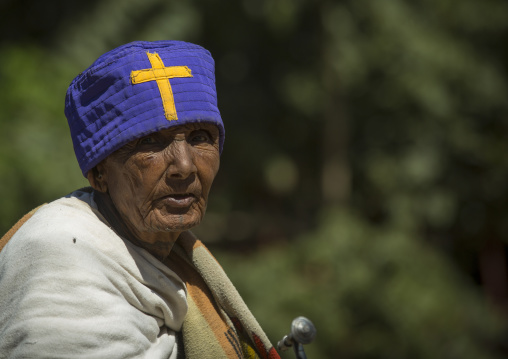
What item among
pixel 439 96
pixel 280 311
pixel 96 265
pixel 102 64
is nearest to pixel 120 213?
pixel 96 265

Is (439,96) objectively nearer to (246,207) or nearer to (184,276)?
(246,207)

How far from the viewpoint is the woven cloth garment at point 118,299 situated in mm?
1361

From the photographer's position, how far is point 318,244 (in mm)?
6535

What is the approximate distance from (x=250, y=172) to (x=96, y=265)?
21.5ft

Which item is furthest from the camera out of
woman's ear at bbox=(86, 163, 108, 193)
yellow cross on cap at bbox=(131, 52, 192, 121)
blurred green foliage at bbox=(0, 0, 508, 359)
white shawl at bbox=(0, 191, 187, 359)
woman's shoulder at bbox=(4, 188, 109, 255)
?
blurred green foliage at bbox=(0, 0, 508, 359)

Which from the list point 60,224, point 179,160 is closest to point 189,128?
point 179,160

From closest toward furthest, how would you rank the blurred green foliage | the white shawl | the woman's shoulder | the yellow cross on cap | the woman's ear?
the white shawl < the woman's shoulder < the yellow cross on cap < the woman's ear < the blurred green foliage

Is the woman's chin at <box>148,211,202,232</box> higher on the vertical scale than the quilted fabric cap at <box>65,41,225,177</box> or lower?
lower

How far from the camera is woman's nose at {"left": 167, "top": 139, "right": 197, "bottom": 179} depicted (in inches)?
62.5

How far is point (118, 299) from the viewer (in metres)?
1.47

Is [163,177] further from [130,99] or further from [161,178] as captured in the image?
[130,99]

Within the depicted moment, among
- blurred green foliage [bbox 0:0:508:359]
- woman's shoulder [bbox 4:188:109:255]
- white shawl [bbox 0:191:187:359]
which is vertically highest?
woman's shoulder [bbox 4:188:109:255]

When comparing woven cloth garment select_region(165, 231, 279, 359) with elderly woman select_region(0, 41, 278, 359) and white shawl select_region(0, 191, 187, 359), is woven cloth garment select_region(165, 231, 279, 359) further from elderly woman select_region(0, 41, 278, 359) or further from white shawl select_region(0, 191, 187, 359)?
white shawl select_region(0, 191, 187, 359)

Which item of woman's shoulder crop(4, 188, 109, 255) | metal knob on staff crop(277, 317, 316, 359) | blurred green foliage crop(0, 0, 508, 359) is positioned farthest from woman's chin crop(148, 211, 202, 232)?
blurred green foliage crop(0, 0, 508, 359)
